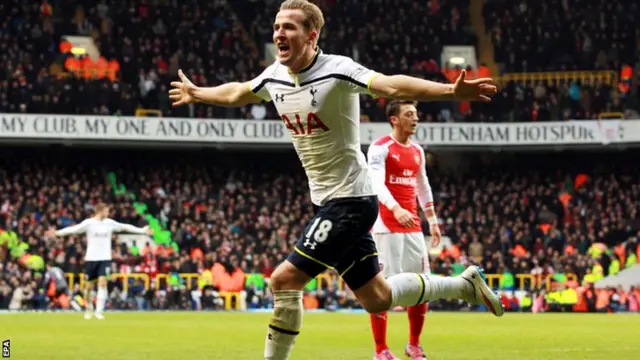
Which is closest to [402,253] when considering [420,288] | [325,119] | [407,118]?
[407,118]

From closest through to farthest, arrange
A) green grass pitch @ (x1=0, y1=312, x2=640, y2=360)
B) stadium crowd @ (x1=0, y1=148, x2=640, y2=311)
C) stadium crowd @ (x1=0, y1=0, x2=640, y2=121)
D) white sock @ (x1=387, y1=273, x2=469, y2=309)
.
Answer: white sock @ (x1=387, y1=273, x2=469, y2=309)
green grass pitch @ (x1=0, y1=312, x2=640, y2=360)
stadium crowd @ (x1=0, y1=148, x2=640, y2=311)
stadium crowd @ (x1=0, y1=0, x2=640, y2=121)

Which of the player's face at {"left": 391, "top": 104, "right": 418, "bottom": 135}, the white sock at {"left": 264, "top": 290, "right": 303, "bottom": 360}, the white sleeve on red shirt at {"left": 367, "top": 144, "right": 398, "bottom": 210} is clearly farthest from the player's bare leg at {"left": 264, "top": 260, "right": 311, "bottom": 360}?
the player's face at {"left": 391, "top": 104, "right": 418, "bottom": 135}

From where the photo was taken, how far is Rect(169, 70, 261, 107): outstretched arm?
823 centimetres

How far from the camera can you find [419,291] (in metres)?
8.86

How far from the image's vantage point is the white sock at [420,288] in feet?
28.3

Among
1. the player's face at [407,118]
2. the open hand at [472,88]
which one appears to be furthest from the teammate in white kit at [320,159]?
the player's face at [407,118]

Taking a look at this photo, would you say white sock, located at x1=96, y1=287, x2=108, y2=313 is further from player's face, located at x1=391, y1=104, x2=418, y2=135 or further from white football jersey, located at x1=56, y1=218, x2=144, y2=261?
player's face, located at x1=391, y1=104, x2=418, y2=135

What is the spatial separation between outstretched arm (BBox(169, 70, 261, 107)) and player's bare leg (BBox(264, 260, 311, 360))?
1.29m

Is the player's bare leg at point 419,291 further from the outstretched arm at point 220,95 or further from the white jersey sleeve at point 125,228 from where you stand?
the white jersey sleeve at point 125,228

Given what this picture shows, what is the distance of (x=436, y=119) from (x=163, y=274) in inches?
495

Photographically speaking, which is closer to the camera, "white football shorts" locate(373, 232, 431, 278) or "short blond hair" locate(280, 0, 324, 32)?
"short blond hair" locate(280, 0, 324, 32)

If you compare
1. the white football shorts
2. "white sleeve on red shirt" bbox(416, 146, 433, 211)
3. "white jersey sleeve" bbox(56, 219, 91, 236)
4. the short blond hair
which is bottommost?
the white football shorts

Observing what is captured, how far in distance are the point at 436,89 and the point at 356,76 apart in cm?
80

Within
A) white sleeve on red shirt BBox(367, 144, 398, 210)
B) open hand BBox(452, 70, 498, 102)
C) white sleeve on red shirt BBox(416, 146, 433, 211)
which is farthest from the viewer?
white sleeve on red shirt BBox(416, 146, 433, 211)
